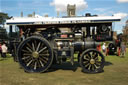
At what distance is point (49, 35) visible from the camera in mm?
7578

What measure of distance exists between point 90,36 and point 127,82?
3.34m

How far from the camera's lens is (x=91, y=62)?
22.4 feet

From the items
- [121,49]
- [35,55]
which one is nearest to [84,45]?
[35,55]

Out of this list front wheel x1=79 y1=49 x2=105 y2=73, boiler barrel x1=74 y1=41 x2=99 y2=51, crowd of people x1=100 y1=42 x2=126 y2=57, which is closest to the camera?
front wheel x1=79 y1=49 x2=105 y2=73

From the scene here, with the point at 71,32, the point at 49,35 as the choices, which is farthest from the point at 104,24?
the point at 49,35

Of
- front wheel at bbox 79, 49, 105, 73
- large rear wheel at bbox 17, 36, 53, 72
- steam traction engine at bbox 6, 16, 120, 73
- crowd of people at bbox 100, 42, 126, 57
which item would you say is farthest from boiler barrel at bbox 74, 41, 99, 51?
crowd of people at bbox 100, 42, 126, 57

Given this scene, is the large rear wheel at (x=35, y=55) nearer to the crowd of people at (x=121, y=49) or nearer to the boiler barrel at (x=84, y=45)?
the boiler barrel at (x=84, y=45)

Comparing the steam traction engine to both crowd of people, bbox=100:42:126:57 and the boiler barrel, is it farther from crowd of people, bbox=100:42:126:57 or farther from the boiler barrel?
crowd of people, bbox=100:42:126:57

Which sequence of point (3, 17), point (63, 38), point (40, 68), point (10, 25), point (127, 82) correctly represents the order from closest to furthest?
point (127, 82) < point (40, 68) < point (63, 38) < point (10, 25) < point (3, 17)

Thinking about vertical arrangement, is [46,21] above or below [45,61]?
above

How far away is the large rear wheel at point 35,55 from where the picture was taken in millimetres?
6801

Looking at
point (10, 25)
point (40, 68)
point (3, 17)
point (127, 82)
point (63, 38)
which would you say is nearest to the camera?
point (127, 82)

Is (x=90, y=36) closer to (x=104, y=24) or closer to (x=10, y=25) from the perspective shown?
(x=104, y=24)

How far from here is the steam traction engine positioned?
6.86 meters
